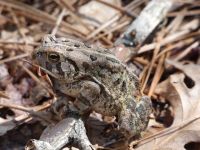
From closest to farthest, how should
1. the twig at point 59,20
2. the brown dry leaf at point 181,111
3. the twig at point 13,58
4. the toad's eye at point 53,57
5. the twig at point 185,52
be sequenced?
the toad's eye at point 53,57 → the brown dry leaf at point 181,111 → the twig at point 13,58 → the twig at point 185,52 → the twig at point 59,20

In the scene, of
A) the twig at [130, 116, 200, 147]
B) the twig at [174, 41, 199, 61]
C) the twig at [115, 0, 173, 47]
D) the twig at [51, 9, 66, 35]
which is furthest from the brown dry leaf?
the twig at [51, 9, 66, 35]

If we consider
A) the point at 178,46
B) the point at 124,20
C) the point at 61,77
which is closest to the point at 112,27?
the point at 124,20

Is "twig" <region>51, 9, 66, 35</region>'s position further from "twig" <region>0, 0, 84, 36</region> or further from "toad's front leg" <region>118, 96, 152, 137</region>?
"toad's front leg" <region>118, 96, 152, 137</region>

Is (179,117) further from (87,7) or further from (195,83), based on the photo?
(87,7)

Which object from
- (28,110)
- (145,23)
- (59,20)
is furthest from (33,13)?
(28,110)

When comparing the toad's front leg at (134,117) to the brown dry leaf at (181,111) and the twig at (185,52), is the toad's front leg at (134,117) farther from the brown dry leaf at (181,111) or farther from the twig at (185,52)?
the twig at (185,52)

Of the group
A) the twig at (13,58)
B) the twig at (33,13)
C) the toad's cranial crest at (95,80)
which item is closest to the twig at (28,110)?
the toad's cranial crest at (95,80)
